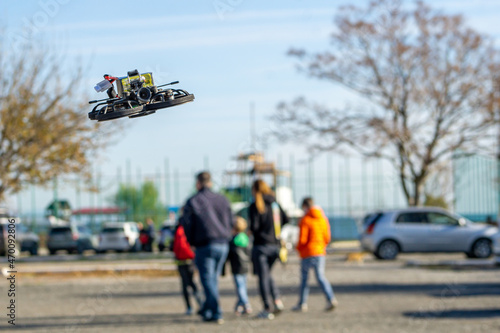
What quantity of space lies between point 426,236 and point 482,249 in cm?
174

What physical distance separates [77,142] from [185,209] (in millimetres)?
12612

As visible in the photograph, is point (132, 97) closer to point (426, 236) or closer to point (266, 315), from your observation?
point (266, 315)

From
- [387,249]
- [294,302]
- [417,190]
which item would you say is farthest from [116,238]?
[294,302]

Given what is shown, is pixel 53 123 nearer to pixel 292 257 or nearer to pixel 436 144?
pixel 292 257

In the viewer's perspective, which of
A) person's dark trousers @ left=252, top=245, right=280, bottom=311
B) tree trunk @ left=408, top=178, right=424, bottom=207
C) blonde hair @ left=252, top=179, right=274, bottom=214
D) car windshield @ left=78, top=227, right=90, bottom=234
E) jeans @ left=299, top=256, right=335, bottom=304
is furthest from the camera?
car windshield @ left=78, top=227, right=90, bottom=234

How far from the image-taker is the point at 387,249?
76.3 ft

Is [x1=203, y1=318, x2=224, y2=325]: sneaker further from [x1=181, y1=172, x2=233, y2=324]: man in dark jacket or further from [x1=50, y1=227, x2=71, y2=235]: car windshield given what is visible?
Answer: [x1=50, y1=227, x2=71, y2=235]: car windshield

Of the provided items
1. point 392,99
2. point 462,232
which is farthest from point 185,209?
point 392,99

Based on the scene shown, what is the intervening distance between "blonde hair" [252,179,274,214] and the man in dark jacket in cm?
115

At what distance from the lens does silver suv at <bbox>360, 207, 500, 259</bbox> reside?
908 inches

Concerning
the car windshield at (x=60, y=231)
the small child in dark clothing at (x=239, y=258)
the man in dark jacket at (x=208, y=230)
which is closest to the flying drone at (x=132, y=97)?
the man in dark jacket at (x=208, y=230)

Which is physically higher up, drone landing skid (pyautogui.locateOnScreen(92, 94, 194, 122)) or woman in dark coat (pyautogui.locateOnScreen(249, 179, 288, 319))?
drone landing skid (pyautogui.locateOnScreen(92, 94, 194, 122))

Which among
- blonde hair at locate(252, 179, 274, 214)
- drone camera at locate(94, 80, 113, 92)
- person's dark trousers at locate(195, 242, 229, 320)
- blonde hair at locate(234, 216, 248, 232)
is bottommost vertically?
person's dark trousers at locate(195, 242, 229, 320)

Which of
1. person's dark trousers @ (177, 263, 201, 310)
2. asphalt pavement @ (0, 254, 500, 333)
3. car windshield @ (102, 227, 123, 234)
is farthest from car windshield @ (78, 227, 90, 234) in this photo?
person's dark trousers @ (177, 263, 201, 310)
